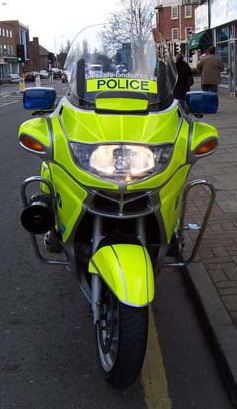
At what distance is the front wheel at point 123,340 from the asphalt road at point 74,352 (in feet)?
0.54

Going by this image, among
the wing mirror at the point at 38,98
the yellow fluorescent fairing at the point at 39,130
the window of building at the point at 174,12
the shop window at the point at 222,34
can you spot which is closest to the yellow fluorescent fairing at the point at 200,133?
the yellow fluorescent fairing at the point at 39,130

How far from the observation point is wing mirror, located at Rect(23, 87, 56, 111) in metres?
3.47

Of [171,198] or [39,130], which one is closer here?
[171,198]

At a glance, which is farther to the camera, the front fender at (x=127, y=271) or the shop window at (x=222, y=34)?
the shop window at (x=222, y=34)

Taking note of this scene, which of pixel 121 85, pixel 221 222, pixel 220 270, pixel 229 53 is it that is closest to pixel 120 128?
pixel 121 85

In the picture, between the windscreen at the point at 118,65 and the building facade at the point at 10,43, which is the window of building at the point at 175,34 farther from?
the windscreen at the point at 118,65

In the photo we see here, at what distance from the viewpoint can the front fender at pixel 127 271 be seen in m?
2.56

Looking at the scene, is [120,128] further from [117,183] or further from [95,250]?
[95,250]

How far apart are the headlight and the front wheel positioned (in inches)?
25.1

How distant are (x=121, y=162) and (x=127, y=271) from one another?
566 mm

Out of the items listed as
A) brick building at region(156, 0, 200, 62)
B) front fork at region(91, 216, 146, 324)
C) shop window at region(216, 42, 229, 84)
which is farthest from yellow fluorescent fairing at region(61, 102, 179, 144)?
brick building at region(156, 0, 200, 62)

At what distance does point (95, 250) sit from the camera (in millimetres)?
2885

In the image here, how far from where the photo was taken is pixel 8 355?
131 inches

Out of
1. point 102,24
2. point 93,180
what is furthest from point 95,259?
point 102,24
